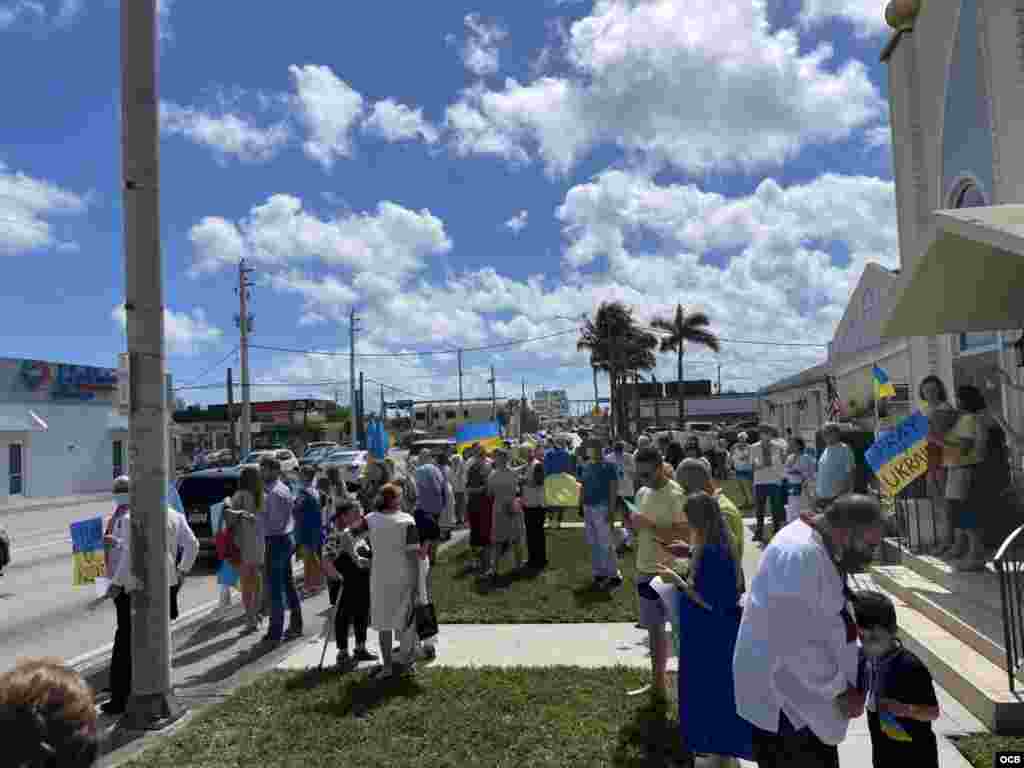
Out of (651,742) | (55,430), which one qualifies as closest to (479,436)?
(651,742)

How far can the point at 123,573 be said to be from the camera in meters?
5.90

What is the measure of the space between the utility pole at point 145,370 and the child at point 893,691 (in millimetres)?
4922

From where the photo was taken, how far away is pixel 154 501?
19.3 feet

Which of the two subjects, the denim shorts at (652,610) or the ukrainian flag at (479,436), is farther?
the ukrainian flag at (479,436)

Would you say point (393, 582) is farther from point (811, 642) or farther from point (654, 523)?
point (811, 642)

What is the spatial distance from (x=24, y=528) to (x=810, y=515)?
79.4 feet

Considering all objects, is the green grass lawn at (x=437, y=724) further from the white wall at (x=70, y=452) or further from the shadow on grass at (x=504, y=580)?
the white wall at (x=70, y=452)

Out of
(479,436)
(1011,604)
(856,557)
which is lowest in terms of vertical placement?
(1011,604)

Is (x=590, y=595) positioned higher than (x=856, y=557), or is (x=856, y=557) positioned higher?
(x=856, y=557)

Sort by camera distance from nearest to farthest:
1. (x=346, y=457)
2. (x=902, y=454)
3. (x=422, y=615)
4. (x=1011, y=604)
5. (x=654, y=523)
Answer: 1. (x=1011, y=604)
2. (x=654, y=523)
3. (x=422, y=615)
4. (x=902, y=454)
5. (x=346, y=457)

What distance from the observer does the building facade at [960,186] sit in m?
7.71

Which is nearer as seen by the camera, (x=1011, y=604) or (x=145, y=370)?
(x=1011, y=604)

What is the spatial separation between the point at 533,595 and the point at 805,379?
25.8 meters

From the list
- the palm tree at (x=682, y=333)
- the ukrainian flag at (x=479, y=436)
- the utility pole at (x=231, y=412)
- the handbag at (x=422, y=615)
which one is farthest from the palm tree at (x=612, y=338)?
the handbag at (x=422, y=615)
